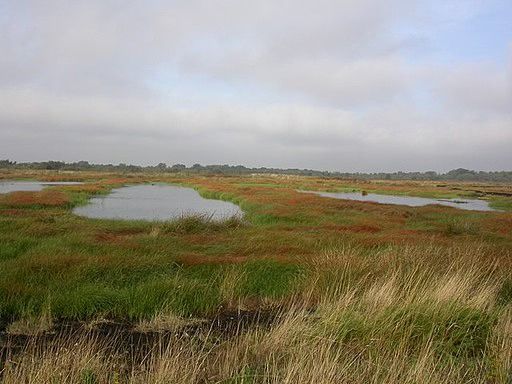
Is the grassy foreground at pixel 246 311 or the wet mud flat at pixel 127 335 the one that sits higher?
the grassy foreground at pixel 246 311

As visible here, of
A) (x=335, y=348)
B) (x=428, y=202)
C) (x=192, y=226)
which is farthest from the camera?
(x=428, y=202)

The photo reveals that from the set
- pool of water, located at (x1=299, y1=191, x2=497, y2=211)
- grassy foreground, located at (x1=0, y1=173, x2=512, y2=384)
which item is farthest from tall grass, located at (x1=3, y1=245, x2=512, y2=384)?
pool of water, located at (x1=299, y1=191, x2=497, y2=211)

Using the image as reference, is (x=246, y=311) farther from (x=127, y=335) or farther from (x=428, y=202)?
(x=428, y=202)

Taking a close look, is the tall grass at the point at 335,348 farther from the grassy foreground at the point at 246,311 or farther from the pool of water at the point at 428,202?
the pool of water at the point at 428,202

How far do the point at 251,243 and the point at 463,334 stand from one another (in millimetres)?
9831

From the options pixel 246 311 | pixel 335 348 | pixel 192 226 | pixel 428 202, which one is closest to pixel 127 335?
pixel 246 311

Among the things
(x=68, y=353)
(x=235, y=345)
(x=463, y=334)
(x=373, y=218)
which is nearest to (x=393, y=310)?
(x=463, y=334)

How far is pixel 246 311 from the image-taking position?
9.34m

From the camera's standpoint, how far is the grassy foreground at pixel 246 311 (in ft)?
17.8

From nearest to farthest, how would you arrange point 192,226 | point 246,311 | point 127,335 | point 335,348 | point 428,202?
1. point 335,348
2. point 127,335
3. point 246,311
4. point 192,226
5. point 428,202

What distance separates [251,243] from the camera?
16.3 m

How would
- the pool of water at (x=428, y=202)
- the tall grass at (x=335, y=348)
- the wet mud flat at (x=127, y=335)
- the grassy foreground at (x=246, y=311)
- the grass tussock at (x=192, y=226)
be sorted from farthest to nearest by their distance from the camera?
the pool of water at (x=428, y=202), the grass tussock at (x=192, y=226), the wet mud flat at (x=127, y=335), the grassy foreground at (x=246, y=311), the tall grass at (x=335, y=348)

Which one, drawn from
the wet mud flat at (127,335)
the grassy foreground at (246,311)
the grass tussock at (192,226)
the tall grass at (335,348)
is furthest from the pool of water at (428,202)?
the wet mud flat at (127,335)

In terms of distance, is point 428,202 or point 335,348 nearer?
point 335,348
